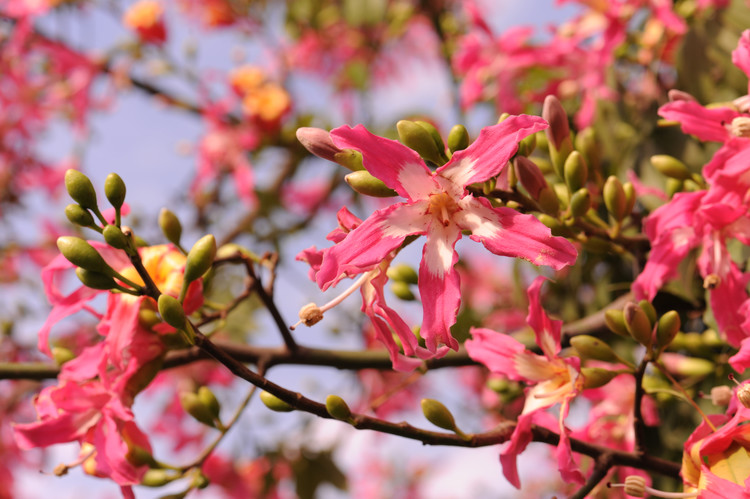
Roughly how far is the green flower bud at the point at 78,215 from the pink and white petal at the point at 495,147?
39 centimetres

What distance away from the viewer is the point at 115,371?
2.95 ft

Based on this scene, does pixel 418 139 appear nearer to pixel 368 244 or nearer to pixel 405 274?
pixel 368 244

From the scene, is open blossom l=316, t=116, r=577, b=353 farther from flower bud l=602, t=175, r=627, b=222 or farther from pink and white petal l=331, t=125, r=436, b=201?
flower bud l=602, t=175, r=627, b=222

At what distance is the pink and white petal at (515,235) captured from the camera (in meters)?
0.64

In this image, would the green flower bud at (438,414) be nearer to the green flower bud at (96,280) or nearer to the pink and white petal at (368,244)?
the pink and white petal at (368,244)

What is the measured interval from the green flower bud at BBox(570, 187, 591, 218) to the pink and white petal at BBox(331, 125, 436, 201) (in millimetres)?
202

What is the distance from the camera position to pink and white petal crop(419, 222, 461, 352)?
0.67m

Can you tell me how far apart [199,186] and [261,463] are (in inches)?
48.6

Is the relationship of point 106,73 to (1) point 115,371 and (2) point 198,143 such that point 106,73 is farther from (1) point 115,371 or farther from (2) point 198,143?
(1) point 115,371

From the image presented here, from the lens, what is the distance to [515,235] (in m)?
0.66

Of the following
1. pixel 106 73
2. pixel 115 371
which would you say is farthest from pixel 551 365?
pixel 106 73

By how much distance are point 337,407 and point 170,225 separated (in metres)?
0.42

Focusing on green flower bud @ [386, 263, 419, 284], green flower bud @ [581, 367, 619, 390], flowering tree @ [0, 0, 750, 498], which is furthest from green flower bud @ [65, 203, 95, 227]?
green flower bud @ [581, 367, 619, 390]

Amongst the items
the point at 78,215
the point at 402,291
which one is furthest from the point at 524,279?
the point at 78,215
